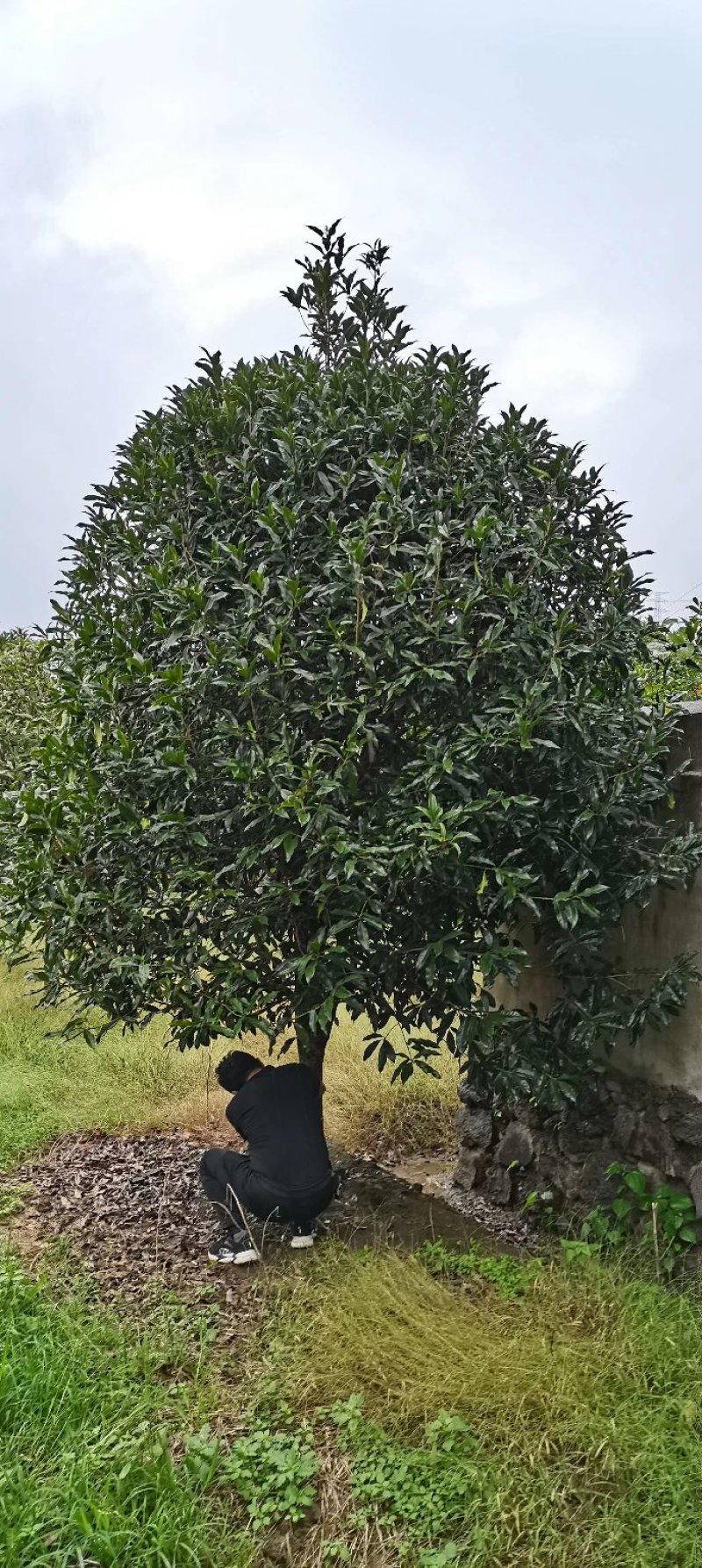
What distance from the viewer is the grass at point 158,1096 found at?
5.82m

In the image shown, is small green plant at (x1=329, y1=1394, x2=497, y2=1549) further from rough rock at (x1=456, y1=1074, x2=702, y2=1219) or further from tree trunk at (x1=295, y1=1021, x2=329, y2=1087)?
tree trunk at (x1=295, y1=1021, x2=329, y2=1087)

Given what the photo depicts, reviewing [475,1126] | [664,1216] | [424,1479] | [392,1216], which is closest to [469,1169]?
[475,1126]

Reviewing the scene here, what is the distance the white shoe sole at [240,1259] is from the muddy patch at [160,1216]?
0.10 ft

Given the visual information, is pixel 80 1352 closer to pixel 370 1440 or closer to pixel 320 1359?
pixel 320 1359

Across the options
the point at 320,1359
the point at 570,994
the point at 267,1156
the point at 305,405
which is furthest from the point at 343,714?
the point at 320,1359

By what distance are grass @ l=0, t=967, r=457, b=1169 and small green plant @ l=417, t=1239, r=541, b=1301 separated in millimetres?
1765

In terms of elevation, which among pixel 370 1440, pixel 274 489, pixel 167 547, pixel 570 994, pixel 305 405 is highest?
pixel 305 405

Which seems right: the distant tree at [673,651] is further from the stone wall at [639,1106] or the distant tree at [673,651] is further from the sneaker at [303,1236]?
the sneaker at [303,1236]

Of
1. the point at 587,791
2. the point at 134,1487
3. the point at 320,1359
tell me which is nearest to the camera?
the point at 134,1487

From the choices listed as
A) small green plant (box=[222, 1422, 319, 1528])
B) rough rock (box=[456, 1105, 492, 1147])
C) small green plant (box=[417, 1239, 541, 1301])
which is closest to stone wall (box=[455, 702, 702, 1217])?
rough rock (box=[456, 1105, 492, 1147])

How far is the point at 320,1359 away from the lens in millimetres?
3240

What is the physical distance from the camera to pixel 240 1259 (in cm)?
402

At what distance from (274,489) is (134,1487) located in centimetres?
320

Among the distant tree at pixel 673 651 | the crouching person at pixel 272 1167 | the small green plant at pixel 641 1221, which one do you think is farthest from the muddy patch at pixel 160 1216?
the distant tree at pixel 673 651
